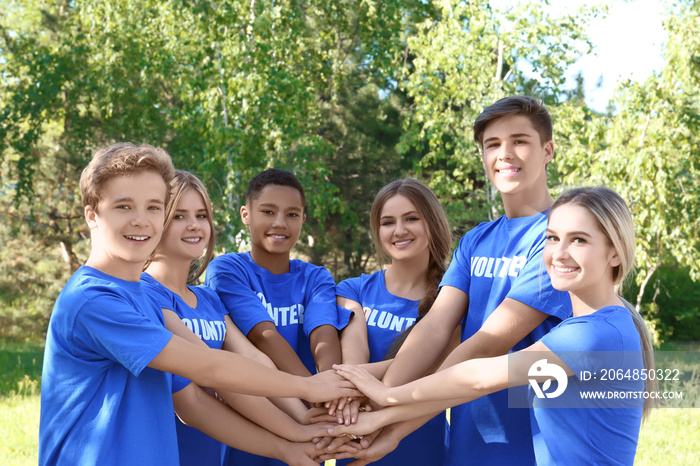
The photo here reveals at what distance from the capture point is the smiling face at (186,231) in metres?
2.88

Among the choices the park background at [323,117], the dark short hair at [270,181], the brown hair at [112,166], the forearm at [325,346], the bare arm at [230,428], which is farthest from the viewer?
the park background at [323,117]

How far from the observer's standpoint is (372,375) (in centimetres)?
285

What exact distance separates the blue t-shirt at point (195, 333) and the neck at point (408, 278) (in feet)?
2.87

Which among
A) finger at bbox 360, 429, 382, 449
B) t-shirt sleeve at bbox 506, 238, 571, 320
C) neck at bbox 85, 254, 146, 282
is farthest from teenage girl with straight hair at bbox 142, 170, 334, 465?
t-shirt sleeve at bbox 506, 238, 571, 320

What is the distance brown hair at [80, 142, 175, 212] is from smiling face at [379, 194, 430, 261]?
129cm

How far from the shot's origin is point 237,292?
10.1ft

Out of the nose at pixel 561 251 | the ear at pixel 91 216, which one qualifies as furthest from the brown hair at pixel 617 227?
the ear at pixel 91 216

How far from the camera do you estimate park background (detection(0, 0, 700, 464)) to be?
27.3ft

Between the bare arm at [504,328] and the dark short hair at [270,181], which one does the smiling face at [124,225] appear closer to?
the dark short hair at [270,181]

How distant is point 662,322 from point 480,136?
17371 mm

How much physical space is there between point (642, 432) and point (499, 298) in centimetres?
464

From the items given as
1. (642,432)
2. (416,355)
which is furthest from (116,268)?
(642,432)

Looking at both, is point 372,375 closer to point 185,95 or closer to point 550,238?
point 550,238

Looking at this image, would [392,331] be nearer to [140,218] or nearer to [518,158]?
[518,158]
